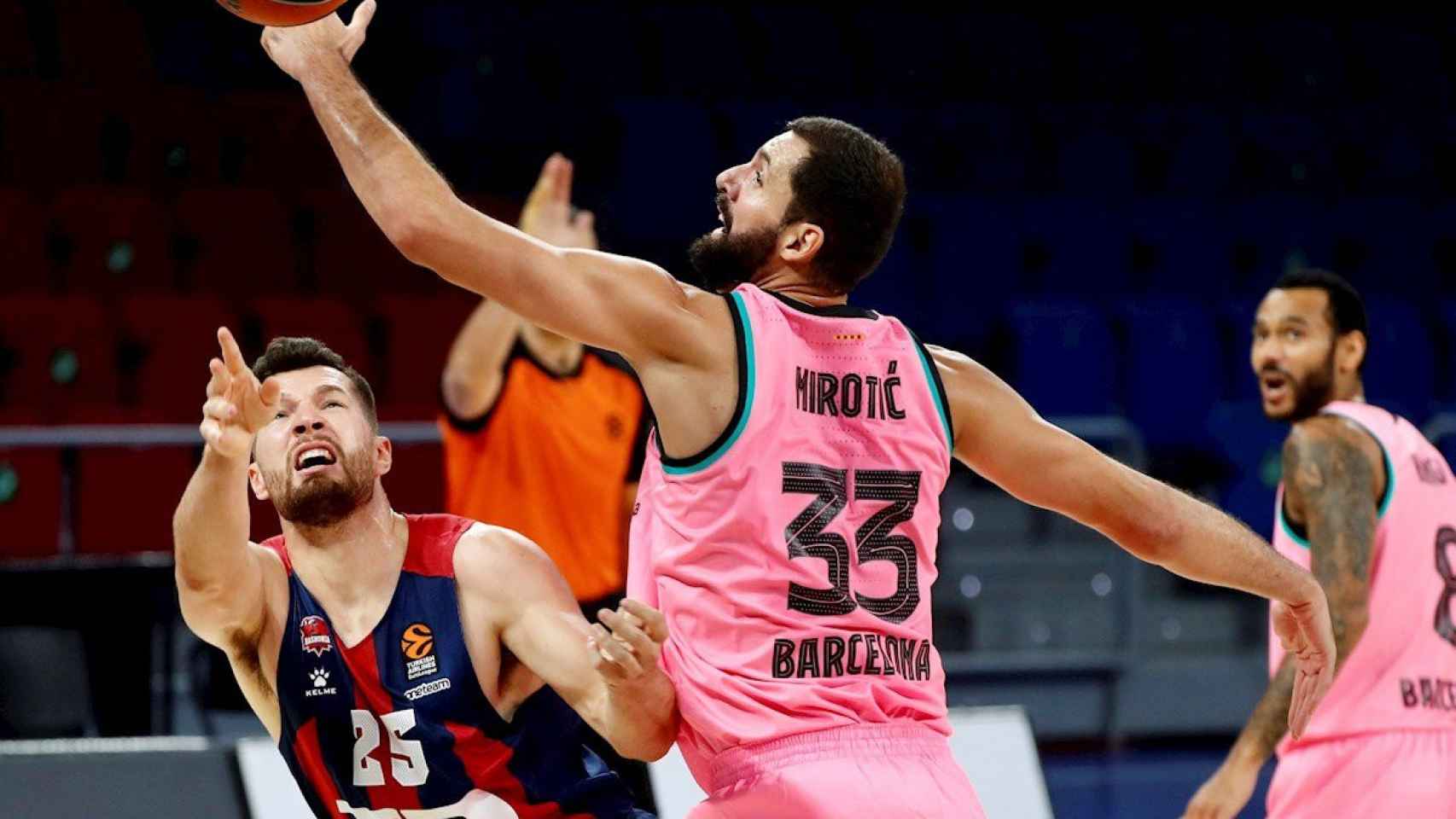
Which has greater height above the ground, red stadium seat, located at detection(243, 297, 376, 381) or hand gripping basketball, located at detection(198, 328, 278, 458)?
red stadium seat, located at detection(243, 297, 376, 381)

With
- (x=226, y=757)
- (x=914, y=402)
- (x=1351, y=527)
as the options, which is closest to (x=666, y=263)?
(x=226, y=757)

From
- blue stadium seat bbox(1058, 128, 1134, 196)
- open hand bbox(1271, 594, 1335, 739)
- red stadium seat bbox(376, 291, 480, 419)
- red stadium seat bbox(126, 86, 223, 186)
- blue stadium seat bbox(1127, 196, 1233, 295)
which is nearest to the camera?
open hand bbox(1271, 594, 1335, 739)

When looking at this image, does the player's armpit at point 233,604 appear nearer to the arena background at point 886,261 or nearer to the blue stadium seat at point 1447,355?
the arena background at point 886,261

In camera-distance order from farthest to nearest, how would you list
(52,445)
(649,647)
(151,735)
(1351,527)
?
(52,445)
(151,735)
(1351,527)
(649,647)

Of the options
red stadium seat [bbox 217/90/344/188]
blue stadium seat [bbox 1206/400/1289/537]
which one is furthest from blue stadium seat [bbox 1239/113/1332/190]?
red stadium seat [bbox 217/90/344/188]

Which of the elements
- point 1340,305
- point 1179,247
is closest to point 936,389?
point 1340,305

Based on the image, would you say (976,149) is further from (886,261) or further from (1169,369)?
(1169,369)

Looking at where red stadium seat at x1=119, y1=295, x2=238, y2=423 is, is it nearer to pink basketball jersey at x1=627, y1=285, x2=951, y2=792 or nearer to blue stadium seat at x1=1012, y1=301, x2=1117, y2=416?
blue stadium seat at x1=1012, y1=301, x2=1117, y2=416

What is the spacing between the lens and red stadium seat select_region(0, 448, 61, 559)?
23.8ft

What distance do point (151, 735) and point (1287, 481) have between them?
12.7 ft

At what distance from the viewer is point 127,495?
732cm

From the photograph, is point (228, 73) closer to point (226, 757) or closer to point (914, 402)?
point (226, 757)

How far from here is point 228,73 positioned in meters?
9.54

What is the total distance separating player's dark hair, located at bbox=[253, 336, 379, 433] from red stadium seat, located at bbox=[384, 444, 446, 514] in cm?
385
